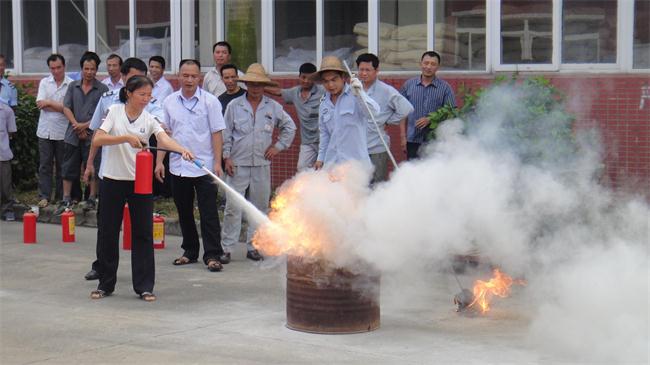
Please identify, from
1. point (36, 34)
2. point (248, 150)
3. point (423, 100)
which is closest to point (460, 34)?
point (423, 100)

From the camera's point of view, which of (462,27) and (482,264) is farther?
(462,27)

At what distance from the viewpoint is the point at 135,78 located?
867 cm

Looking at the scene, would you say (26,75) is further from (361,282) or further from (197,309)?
(361,282)

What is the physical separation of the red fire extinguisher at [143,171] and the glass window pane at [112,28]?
783cm

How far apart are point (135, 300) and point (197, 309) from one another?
69 centimetres

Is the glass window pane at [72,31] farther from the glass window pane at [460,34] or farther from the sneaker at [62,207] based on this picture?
the glass window pane at [460,34]

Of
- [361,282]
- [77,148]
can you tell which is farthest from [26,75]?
[361,282]

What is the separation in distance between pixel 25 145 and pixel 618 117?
8272 millimetres

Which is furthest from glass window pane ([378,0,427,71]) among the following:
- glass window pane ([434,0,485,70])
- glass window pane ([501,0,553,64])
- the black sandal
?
the black sandal

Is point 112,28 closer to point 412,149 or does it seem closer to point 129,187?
point 412,149

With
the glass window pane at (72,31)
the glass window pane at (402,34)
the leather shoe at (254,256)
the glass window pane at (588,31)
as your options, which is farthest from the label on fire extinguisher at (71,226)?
the glass window pane at (588,31)

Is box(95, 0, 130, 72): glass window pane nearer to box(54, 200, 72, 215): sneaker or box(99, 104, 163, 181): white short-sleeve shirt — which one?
box(54, 200, 72, 215): sneaker

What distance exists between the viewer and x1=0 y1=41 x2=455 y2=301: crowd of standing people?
8727 millimetres

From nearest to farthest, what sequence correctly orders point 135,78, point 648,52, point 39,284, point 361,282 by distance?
point 361,282, point 135,78, point 39,284, point 648,52
